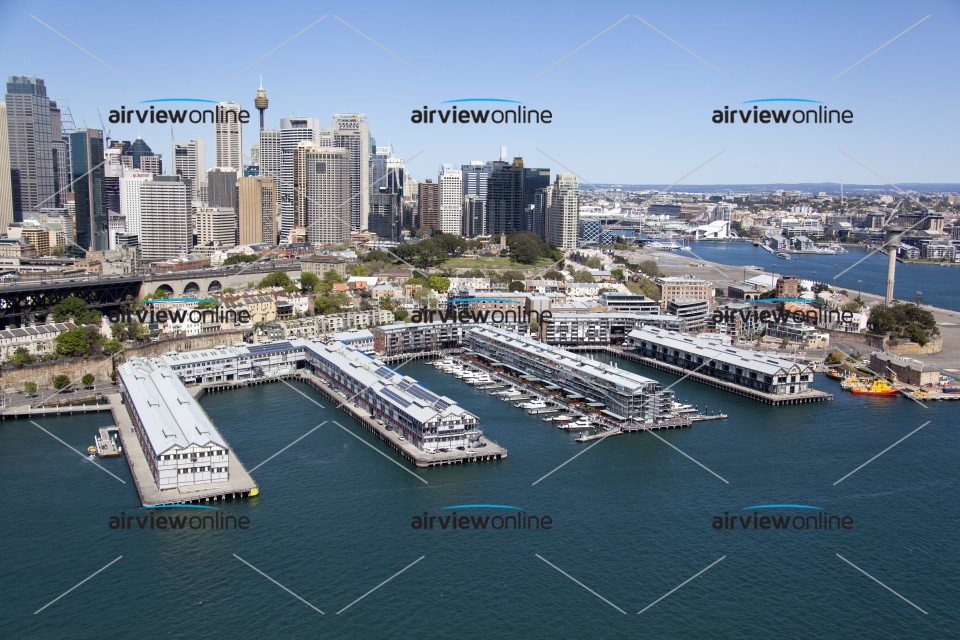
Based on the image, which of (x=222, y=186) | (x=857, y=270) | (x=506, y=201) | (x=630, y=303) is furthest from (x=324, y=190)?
(x=857, y=270)

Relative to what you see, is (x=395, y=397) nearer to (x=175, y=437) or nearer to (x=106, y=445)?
(x=175, y=437)

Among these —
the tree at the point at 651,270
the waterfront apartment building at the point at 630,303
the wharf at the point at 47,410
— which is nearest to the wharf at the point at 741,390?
the waterfront apartment building at the point at 630,303

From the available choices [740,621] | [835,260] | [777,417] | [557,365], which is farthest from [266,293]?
[835,260]

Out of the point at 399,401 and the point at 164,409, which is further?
the point at 399,401

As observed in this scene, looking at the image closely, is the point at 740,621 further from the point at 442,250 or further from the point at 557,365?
the point at 442,250

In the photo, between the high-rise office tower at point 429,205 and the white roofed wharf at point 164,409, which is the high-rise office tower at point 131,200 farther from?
the white roofed wharf at point 164,409

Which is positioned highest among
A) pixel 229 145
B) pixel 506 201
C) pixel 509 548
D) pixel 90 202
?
pixel 229 145
